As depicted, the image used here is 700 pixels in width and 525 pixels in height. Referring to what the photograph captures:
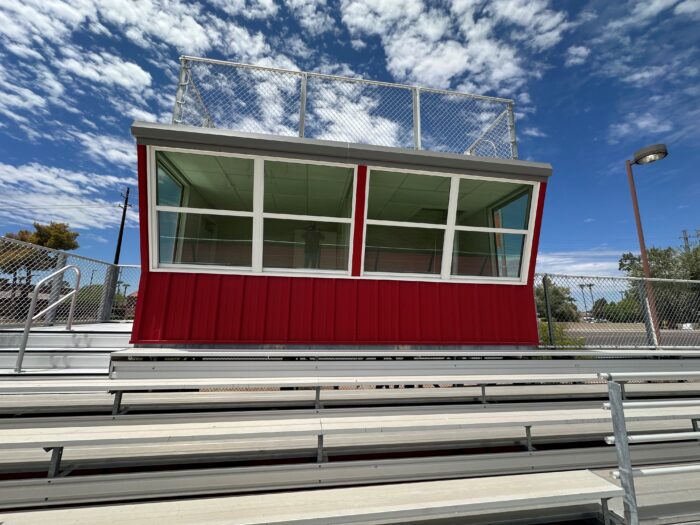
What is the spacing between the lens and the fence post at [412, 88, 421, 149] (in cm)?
514

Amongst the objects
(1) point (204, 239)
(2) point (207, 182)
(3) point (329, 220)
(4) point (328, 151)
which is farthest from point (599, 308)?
(2) point (207, 182)

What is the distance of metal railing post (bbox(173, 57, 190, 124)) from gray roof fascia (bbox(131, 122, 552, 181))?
56 cm

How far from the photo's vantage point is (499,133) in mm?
5742

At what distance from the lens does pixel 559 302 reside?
6965 millimetres

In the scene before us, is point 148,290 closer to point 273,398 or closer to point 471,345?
point 273,398

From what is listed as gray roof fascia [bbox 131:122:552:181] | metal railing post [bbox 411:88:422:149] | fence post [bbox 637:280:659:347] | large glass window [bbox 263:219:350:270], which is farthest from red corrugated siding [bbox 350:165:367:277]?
fence post [bbox 637:280:659:347]

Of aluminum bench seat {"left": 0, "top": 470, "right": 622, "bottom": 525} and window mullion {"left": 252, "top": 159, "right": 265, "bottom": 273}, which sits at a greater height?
window mullion {"left": 252, "top": 159, "right": 265, "bottom": 273}

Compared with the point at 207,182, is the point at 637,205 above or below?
above

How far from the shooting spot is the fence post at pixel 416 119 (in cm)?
514

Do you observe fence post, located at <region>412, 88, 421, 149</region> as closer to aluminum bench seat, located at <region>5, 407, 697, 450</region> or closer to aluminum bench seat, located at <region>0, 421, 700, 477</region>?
aluminum bench seat, located at <region>5, 407, 697, 450</region>

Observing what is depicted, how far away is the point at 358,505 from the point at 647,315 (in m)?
8.05

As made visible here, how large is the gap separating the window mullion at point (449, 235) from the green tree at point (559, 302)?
2.82m

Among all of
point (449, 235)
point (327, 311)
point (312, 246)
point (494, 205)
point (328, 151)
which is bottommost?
point (327, 311)

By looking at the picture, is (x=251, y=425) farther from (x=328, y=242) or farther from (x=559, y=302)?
(x=559, y=302)
